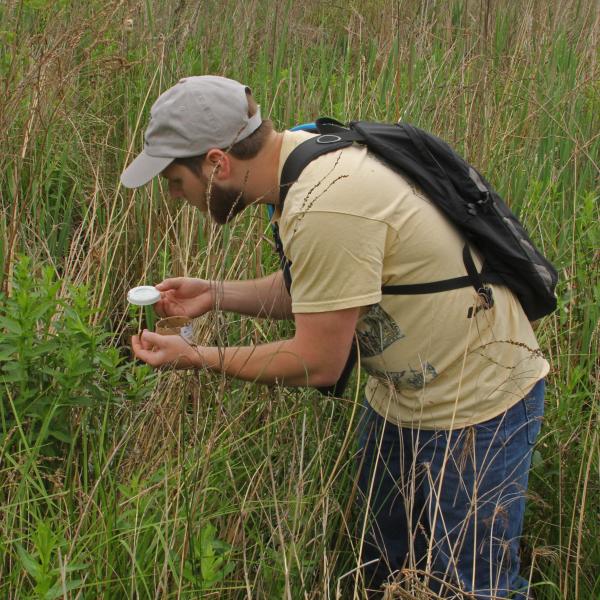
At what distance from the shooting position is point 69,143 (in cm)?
348

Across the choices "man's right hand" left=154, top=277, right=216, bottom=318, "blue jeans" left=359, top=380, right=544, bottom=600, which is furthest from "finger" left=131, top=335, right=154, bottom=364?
"blue jeans" left=359, top=380, right=544, bottom=600

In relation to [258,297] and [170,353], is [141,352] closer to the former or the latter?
[170,353]

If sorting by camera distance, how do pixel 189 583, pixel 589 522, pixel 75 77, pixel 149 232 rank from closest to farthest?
pixel 189 583 → pixel 589 522 → pixel 149 232 → pixel 75 77

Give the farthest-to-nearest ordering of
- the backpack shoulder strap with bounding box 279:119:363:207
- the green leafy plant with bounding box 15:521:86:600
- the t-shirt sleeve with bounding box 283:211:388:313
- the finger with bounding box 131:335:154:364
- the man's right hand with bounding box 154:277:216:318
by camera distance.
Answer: the man's right hand with bounding box 154:277:216:318, the finger with bounding box 131:335:154:364, the backpack shoulder strap with bounding box 279:119:363:207, the t-shirt sleeve with bounding box 283:211:388:313, the green leafy plant with bounding box 15:521:86:600

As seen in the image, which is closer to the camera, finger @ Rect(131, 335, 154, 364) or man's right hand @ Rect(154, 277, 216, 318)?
finger @ Rect(131, 335, 154, 364)

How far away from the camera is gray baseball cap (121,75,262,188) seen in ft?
6.68

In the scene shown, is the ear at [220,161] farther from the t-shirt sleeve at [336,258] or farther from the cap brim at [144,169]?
the t-shirt sleeve at [336,258]

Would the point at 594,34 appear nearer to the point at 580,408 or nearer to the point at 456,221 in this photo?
the point at 580,408

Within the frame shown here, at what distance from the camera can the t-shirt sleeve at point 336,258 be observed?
1838 mm

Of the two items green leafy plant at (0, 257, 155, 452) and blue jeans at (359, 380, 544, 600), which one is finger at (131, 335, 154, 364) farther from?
blue jeans at (359, 380, 544, 600)

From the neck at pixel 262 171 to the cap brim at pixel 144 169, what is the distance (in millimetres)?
171

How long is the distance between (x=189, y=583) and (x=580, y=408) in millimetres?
1413

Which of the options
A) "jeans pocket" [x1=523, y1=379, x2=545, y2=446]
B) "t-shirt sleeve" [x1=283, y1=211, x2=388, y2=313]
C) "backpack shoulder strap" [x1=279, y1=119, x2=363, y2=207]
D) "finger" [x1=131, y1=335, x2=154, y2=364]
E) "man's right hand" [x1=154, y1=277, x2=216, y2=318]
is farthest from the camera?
"man's right hand" [x1=154, y1=277, x2=216, y2=318]

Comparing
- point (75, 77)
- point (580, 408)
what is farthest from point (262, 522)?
point (75, 77)
